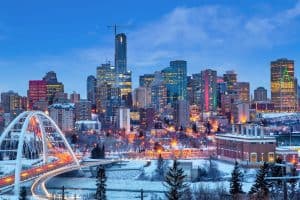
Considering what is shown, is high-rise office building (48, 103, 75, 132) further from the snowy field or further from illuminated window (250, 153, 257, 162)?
illuminated window (250, 153, 257, 162)

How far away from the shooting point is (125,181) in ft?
171

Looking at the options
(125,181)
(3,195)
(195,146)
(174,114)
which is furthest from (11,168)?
(174,114)

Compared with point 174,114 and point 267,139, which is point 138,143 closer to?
point 267,139

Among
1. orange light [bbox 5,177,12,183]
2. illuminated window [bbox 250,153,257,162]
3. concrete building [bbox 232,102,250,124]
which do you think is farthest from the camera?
concrete building [bbox 232,102,250,124]

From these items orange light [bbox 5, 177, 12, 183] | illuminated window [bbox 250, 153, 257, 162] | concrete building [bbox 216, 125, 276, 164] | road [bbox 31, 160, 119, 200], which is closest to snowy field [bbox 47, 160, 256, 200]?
road [bbox 31, 160, 119, 200]

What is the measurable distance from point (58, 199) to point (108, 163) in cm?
2850

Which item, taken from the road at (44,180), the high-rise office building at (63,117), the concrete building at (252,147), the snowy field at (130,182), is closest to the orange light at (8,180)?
the road at (44,180)

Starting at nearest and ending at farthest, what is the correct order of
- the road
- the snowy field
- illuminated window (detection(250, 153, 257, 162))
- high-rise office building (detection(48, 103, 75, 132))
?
the road → the snowy field → illuminated window (detection(250, 153, 257, 162)) → high-rise office building (detection(48, 103, 75, 132))

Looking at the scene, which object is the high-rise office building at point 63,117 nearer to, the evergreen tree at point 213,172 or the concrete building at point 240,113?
the concrete building at point 240,113

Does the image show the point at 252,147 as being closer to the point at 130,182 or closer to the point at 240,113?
the point at 130,182

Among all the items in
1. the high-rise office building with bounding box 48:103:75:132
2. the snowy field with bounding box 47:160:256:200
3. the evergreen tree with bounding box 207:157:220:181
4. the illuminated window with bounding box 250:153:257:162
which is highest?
the high-rise office building with bounding box 48:103:75:132

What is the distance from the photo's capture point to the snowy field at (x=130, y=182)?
42656 millimetres

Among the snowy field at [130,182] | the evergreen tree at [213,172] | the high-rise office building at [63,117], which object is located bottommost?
the snowy field at [130,182]

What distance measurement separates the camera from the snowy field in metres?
42.7
